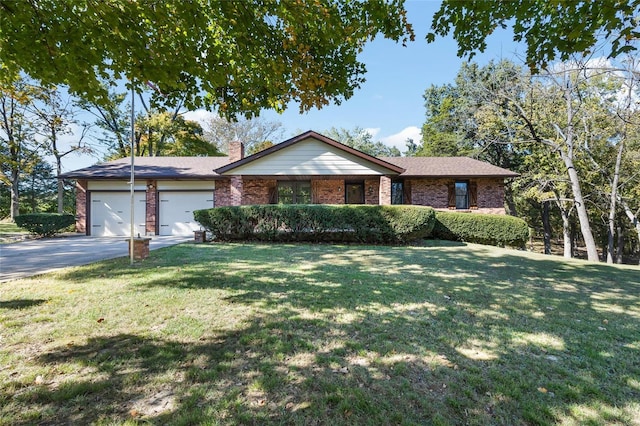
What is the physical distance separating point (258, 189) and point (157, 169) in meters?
5.56

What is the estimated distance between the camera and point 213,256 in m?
7.73

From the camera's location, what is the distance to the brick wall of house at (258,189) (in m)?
14.6

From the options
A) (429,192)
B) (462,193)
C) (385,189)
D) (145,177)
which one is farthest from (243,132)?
(462,193)

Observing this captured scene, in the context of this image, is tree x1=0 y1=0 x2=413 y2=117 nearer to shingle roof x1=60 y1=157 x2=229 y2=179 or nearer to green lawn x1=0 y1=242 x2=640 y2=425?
green lawn x1=0 y1=242 x2=640 y2=425

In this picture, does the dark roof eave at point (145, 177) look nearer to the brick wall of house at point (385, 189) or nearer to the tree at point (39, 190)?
the brick wall of house at point (385, 189)

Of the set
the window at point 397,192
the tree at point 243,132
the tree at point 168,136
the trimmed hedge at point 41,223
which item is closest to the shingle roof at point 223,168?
the window at point 397,192

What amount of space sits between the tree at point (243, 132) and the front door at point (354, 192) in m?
16.7

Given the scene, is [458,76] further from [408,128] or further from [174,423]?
[174,423]

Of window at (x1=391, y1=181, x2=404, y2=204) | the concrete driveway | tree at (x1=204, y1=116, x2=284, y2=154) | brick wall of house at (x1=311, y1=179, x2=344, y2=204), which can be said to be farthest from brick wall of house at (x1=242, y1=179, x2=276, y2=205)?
tree at (x1=204, y1=116, x2=284, y2=154)

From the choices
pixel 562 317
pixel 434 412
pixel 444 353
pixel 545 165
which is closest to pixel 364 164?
pixel 562 317

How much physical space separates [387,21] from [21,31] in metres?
4.81

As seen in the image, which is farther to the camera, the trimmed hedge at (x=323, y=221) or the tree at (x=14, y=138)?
the tree at (x=14, y=138)

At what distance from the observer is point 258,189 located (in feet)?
48.2

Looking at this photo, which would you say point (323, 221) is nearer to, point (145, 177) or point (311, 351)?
point (311, 351)
